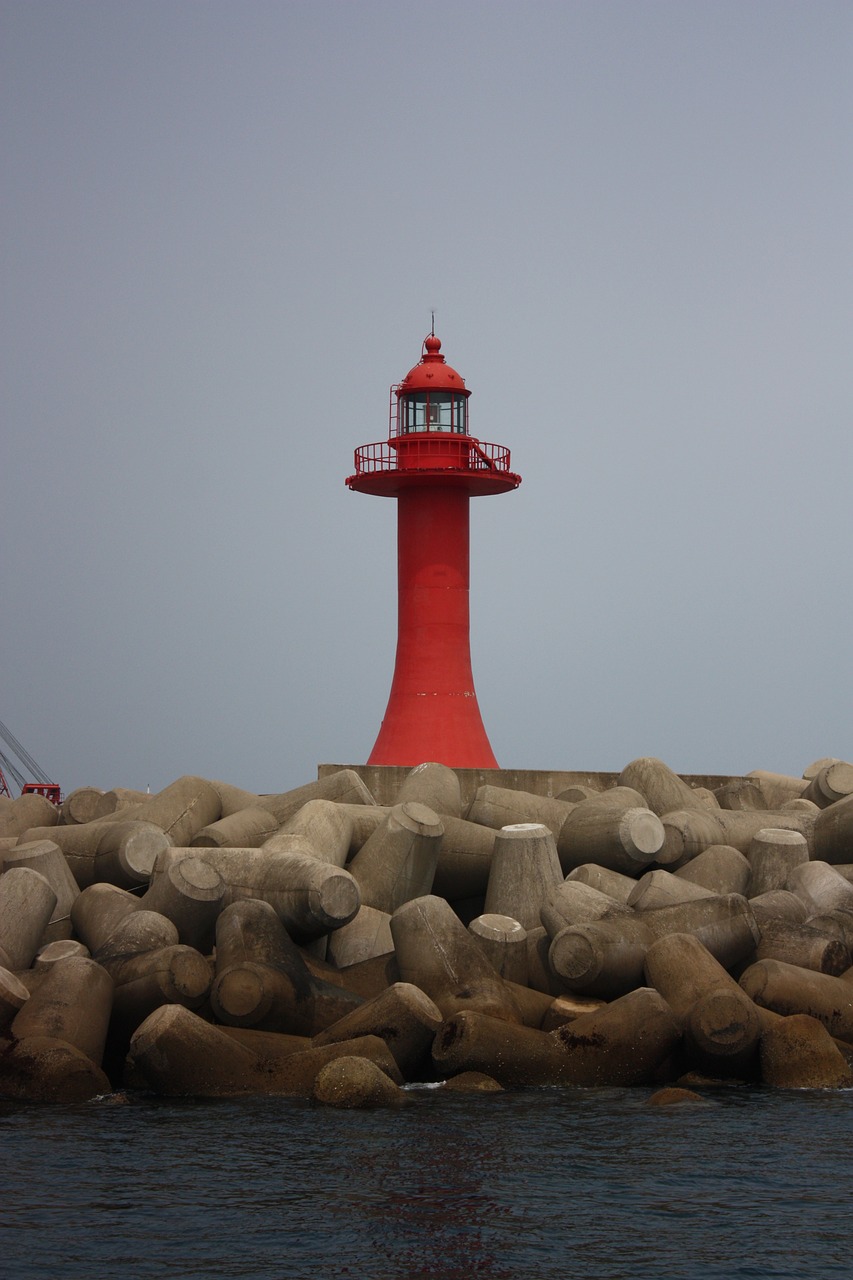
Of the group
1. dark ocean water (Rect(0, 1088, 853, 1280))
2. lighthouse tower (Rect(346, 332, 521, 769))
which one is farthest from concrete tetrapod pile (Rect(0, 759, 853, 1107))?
lighthouse tower (Rect(346, 332, 521, 769))

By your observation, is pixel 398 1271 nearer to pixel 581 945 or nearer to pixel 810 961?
pixel 581 945

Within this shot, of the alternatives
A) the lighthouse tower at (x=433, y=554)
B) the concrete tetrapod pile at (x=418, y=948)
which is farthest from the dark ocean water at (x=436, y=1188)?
the lighthouse tower at (x=433, y=554)

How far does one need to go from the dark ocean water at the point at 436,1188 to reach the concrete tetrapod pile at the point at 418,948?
339mm

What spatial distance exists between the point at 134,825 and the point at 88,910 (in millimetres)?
1633

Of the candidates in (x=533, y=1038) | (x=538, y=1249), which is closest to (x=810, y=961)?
(x=533, y=1038)

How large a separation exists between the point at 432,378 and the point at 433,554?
98.4 inches

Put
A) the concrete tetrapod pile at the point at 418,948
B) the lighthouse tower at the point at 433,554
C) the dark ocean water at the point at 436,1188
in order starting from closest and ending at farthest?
1. the dark ocean water at the point at 436,1188
2. the concrete tetrapod pile at the point at 418,948
3. the lighthouse tower at the point at 433,554

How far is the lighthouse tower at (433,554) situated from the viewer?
23.7 m

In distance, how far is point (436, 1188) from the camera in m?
10.6

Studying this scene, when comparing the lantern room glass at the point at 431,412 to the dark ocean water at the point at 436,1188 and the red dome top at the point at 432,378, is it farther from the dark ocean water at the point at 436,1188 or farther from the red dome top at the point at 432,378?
the dark ocean water at the point at 436,1188

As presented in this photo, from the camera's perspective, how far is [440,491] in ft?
78.7

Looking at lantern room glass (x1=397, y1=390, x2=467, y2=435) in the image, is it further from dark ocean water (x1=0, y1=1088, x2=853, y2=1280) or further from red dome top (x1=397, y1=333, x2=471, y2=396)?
dark ocean water (x1=0, y1=1088, x2=853, y2=1280)

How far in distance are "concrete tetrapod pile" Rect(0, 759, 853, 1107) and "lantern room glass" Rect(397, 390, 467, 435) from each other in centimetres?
671

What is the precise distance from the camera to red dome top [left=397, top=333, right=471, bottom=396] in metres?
23.8
